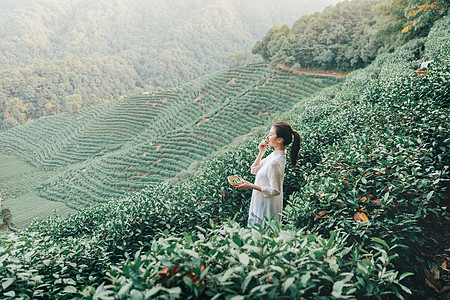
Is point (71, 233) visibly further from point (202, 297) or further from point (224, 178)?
point (202, 297)

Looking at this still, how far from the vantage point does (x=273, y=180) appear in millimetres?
2635

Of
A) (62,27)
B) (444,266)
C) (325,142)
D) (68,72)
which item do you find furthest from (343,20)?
(62,27)

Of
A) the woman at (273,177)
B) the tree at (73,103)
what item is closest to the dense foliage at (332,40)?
the woman at (273,177)

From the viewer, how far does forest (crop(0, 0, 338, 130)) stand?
84312 mm

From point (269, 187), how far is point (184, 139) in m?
24.9

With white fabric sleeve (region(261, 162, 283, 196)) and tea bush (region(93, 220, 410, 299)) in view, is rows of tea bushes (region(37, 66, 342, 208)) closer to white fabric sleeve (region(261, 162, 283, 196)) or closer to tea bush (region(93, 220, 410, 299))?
white fabric sleeve (region(261, 162, 283, 196))

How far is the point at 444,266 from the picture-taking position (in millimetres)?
2156

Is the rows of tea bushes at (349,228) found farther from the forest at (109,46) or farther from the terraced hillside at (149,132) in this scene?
the forest at (109,46)

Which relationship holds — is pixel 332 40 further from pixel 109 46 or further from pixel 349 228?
pixel 109 46

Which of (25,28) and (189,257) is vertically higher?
(25,28)

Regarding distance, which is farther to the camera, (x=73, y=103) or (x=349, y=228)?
(x=73, y=103)

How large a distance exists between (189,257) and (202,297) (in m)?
0.22

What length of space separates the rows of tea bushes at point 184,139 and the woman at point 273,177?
20.1m

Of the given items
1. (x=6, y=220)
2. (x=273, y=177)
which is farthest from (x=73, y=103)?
(x=273, y=177)
